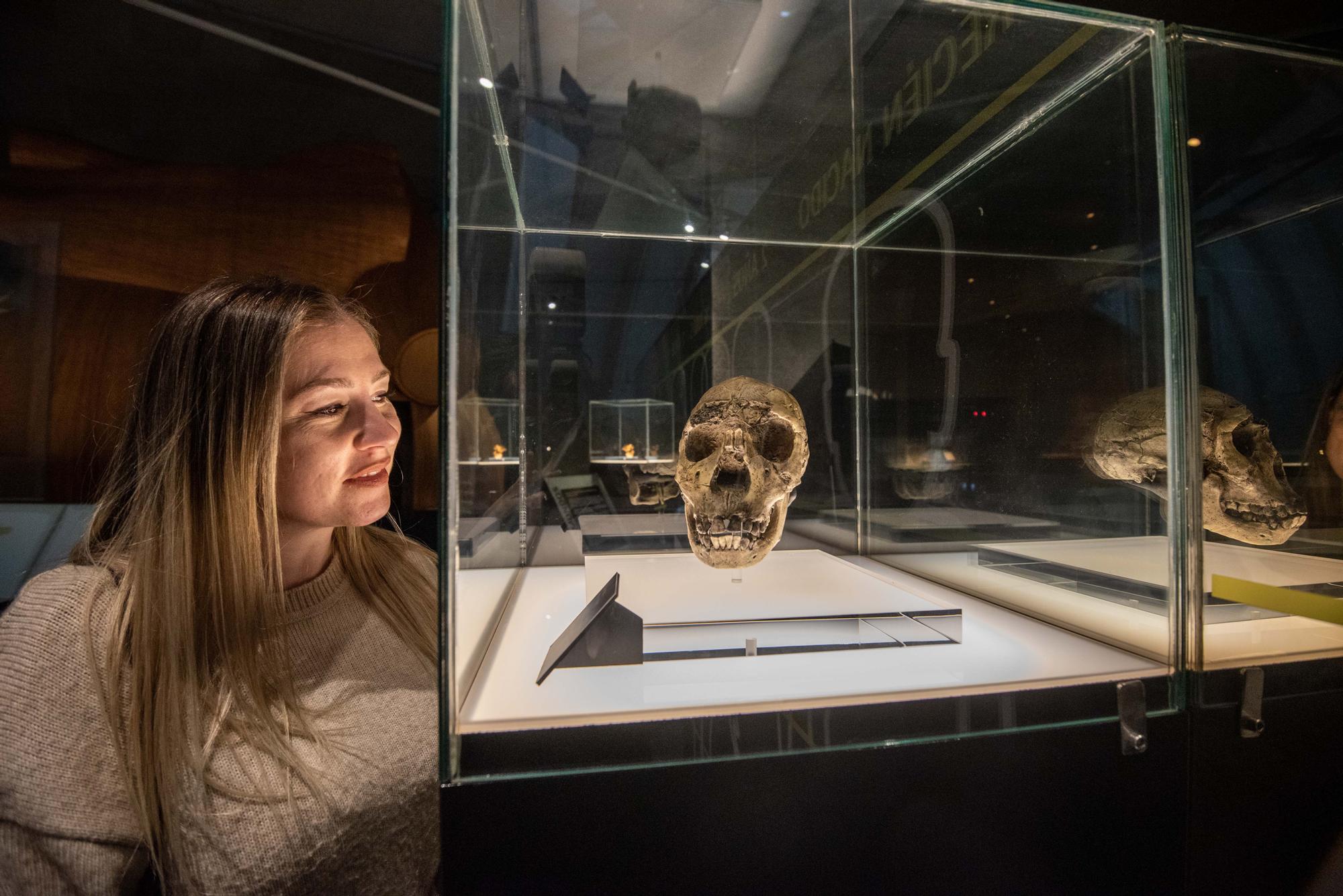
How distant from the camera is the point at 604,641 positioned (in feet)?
2.99

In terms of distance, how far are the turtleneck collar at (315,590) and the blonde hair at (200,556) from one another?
0.26 ft

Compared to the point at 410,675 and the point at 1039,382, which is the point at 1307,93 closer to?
the point at 1039,382

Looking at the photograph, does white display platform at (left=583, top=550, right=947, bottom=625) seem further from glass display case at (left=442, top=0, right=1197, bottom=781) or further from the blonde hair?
the blonde hair

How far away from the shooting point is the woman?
0.70 metres

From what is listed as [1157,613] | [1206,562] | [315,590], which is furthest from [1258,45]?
[315,590]

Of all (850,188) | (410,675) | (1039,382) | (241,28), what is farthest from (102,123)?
(1039,382)

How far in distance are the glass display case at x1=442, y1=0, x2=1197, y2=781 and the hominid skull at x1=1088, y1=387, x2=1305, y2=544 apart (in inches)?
0.7

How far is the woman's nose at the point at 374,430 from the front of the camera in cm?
91

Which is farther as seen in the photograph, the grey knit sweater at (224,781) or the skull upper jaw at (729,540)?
the skull upper jaw at (729,540)

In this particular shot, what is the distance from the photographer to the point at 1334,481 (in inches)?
47.2

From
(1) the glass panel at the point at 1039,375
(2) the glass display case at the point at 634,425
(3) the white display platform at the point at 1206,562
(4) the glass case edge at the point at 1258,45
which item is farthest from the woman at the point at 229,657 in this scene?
(4) the glass case edge at the point at 1258,45

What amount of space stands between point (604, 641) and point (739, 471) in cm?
48

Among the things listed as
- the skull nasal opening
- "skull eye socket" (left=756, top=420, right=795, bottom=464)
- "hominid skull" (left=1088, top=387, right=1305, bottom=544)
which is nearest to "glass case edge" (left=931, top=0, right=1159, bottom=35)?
"hominid skull" (left=1088, top=387, right=1305, bottom=544)

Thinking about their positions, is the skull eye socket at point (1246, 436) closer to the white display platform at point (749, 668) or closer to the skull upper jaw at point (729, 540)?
the white display platform at point (749, 668)
